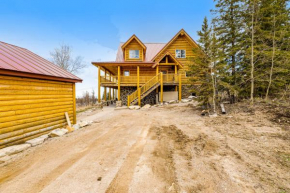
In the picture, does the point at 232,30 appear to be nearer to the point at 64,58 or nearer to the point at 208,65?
the point at 208,65

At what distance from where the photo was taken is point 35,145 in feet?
15.5

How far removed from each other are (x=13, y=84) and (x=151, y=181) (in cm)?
581

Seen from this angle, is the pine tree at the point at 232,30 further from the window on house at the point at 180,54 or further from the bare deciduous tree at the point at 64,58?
the bare deciduous tree at the point at 64,58

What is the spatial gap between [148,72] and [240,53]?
34.2 ft

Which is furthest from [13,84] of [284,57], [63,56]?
[63,56]

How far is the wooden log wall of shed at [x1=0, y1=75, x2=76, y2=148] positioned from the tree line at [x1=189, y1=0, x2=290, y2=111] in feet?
29.2

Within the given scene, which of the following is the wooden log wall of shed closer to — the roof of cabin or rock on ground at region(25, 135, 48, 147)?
rock on ground at region(25, 135, 48, 147)

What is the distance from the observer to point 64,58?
24703 millimetres

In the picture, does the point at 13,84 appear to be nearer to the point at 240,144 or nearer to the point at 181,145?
the point at 181,145

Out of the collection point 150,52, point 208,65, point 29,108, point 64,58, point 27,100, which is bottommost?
point 29,108

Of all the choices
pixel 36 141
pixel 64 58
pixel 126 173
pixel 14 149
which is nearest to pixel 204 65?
pixel 126 173

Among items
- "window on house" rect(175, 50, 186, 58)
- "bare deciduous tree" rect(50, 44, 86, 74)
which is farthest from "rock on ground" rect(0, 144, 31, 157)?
"bare deciduous tree" rect(50, 44, 86, 74)

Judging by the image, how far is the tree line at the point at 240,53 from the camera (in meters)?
8.73

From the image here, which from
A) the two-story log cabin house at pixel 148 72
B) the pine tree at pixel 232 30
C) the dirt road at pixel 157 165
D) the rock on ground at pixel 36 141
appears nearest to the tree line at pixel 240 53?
the pine tree at pixel 232 30
